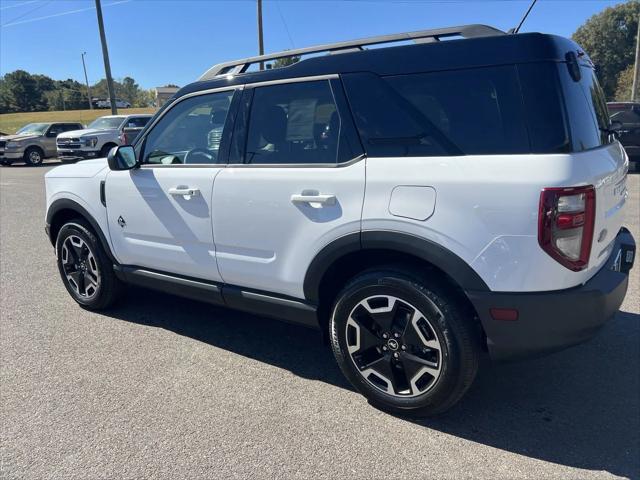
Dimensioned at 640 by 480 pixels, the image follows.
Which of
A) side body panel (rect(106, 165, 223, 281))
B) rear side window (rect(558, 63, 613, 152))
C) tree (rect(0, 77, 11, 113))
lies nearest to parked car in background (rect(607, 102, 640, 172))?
rear side window (rect(558, 63, 613, 152))

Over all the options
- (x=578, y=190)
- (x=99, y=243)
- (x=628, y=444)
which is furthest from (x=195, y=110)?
(x=628, y=444)

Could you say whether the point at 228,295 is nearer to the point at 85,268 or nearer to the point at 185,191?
the point at 185,191

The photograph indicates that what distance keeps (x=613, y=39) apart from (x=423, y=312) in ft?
192

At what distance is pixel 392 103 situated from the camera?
264cm

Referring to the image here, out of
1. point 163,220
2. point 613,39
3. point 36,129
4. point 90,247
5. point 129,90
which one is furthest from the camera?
point 129,90

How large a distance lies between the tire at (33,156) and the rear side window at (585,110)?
882 inches

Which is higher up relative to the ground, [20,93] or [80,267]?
[20,93]

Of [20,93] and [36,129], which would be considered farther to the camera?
[20,93]

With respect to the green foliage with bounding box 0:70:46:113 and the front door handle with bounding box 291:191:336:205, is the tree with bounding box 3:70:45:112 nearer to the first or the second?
the green foliage with bounding box 0:70:46:113

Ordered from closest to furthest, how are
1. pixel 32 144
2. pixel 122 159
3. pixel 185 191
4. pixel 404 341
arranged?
pixel 404 341, pixel 185 191, pixel 122 159, pixel 32 144

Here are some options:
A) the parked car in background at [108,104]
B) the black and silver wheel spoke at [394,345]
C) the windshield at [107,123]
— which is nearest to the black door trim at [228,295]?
the black and silver wheel spoke at [394,345]

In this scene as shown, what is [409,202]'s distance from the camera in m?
2.52

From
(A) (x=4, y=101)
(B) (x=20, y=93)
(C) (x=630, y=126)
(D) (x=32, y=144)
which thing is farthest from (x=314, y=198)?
(A) (x=4, y=101)

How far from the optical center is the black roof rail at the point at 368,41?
2521mm
